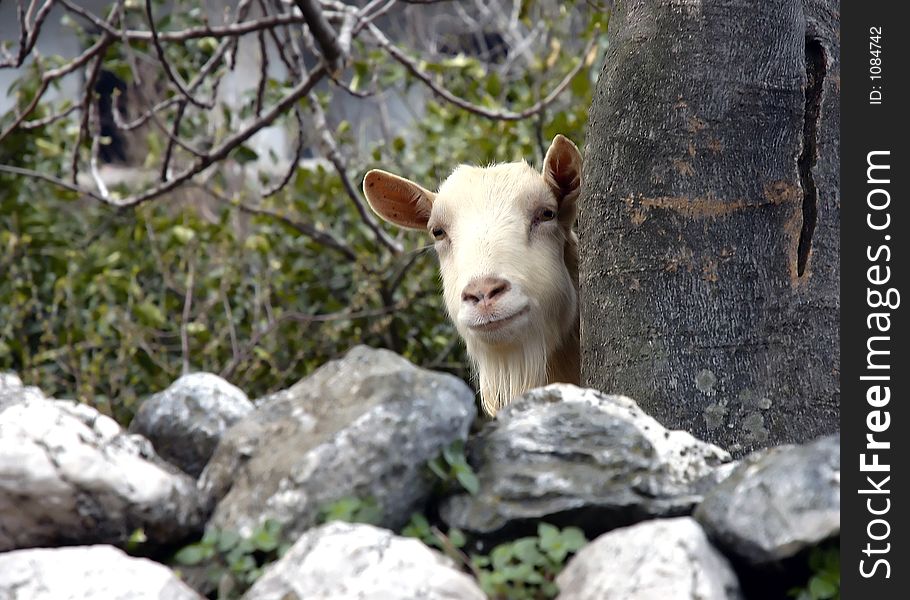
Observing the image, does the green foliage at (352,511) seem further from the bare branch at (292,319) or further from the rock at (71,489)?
the bare branch at (292,319)

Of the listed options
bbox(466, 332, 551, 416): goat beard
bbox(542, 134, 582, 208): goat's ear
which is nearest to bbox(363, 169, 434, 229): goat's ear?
bbox(542, 134, 582, 208): goat's ear

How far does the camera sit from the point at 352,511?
1.93 metres

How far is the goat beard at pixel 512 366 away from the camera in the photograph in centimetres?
411

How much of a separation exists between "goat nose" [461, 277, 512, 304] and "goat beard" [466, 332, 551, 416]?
12.4 inches

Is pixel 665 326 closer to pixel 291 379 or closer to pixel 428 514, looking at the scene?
pixel 428 514

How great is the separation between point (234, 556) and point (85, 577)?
0.86 ft

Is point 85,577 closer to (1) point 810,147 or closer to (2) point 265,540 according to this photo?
(2) point 265,540

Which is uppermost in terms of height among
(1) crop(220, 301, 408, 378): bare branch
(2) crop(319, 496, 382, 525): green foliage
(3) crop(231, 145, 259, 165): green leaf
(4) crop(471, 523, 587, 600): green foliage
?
(3) crop(231, 145, 259, 165): green leaf

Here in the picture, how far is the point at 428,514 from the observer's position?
209cm

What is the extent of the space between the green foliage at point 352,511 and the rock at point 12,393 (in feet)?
3.02

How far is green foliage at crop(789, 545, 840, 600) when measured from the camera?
179 cm

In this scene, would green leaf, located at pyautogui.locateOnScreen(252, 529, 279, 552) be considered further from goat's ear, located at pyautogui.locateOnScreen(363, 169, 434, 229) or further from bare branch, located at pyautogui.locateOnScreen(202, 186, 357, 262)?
bare branch, located at pyautogui.locateOnScreen(202, 186, 357, 262)

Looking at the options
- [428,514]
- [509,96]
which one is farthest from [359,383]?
[509,96]
